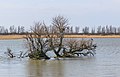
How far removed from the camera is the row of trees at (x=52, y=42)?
36.5 metres

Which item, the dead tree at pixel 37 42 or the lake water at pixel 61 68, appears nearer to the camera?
the lake water at pixel 61 68

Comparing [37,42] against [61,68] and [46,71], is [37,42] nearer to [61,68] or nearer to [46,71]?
[61,68]

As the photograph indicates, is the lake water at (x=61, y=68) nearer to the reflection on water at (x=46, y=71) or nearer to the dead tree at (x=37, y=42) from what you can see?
the reflection on water at (x=46, y=71)

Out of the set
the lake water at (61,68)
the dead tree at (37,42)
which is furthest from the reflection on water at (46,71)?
the dead tree at (37,42)

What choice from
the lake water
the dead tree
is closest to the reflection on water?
the lake water

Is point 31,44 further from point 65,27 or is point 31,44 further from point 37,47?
point 65,27

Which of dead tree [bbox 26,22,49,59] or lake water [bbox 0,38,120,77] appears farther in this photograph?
dead tree [bbox 26,22,49,59]

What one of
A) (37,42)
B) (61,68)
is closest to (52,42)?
(37,42)

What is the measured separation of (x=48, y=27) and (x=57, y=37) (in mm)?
1201

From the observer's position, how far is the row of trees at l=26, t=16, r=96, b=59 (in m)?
36.5

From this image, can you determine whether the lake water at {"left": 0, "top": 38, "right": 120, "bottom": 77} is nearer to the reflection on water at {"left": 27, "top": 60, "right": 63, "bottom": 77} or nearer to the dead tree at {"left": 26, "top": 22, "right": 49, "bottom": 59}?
the reflection on water at {"left": 27, "top": 60, "right": 63, "bottom": 77}

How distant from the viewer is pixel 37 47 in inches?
1433

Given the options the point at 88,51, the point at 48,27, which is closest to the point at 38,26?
the point at 48,27

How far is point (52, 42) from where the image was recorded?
3678 centimetres
